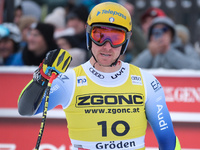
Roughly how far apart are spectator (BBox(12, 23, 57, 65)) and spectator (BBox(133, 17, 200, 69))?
55.8 inches

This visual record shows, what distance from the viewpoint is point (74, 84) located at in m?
3.27

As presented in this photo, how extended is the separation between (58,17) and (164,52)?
270 cm

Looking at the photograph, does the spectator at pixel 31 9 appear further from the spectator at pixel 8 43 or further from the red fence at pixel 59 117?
the red fence at pixel 59 117

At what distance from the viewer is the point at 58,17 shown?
763 cm

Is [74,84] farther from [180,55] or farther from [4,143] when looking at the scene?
[180,55]

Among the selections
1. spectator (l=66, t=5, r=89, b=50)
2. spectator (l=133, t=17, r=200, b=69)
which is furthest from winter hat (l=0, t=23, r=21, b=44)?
spectator (l=133, t=17, r=200, b=69)

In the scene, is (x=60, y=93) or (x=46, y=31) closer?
(x=60, y=93)

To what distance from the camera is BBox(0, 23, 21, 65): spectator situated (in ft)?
20.7

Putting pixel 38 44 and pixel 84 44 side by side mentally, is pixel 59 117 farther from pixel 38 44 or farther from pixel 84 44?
pixel 84 44

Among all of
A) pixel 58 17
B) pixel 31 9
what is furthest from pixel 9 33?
pixel 31 9

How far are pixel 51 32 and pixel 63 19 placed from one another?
1626mm

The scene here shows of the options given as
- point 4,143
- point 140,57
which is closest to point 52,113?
point 4,143

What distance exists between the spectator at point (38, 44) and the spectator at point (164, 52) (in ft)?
4.65

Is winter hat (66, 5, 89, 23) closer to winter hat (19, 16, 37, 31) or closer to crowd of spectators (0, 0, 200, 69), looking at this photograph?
crowd of spectators (0, 0, 200, 69)
